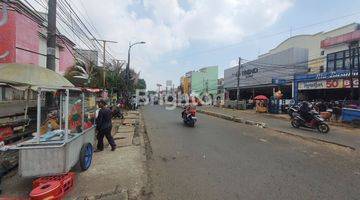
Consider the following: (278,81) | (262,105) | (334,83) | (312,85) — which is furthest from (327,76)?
(278,81)

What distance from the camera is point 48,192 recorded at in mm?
5527

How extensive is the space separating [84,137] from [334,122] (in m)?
19.8

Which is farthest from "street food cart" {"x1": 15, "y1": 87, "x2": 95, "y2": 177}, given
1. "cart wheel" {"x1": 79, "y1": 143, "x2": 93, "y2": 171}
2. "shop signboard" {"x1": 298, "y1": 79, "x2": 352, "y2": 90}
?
"shop signboard" {"x1": 298, "y1": 79, "x2": 352, "y2": 90}

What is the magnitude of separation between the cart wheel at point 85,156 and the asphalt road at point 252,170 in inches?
61.8

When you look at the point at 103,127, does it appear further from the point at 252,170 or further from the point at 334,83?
the point at 334,83

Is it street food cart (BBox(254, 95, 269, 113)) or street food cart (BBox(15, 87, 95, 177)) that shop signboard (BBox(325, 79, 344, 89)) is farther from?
street food cart (BBox(15, 87, 95, 177))

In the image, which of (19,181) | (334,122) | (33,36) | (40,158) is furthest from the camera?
(33,36)

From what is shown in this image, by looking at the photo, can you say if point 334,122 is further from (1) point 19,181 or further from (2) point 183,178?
(1) point 19,181

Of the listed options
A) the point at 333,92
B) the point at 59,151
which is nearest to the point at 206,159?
the point at 59,151

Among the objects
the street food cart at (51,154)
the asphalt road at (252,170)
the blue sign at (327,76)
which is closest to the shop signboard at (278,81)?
the blue sign at (327,76)

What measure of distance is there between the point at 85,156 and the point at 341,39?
34556 millimetres

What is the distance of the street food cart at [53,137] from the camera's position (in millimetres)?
6211

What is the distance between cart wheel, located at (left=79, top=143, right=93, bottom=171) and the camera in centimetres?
742

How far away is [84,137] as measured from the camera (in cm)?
808
